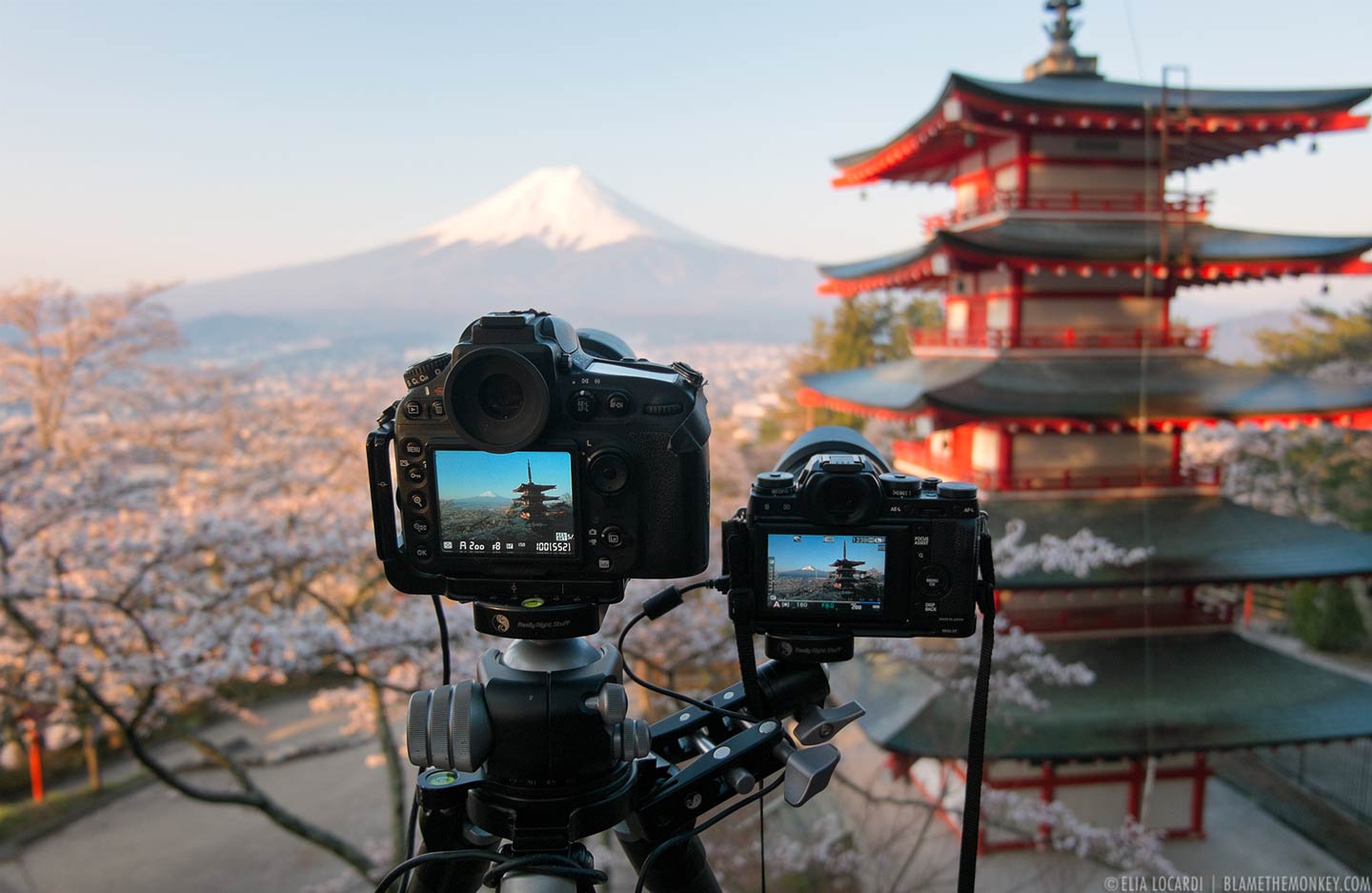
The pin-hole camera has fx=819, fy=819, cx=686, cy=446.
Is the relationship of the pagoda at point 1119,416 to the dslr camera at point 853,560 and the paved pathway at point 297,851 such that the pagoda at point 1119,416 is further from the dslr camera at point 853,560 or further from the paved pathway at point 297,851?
the dslr camera at point 853,560

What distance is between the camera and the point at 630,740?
2.84ft

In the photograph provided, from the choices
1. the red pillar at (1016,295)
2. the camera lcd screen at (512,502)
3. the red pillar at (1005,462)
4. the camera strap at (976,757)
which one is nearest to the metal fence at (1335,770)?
the red pillar at (1005,462)

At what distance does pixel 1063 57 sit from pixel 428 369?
22.2ft

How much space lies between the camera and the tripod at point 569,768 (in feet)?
2.83

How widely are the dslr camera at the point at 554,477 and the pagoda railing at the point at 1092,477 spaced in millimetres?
5006

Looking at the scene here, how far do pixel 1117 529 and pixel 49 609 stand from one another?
6.75 meters

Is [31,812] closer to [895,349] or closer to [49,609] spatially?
[49,609]

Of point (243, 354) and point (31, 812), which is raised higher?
point (243, 354)

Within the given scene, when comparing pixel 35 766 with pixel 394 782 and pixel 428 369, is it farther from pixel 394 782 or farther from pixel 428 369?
pixel 428 369

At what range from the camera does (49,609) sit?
5.17m

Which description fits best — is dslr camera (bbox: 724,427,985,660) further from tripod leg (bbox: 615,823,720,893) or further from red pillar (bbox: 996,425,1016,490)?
red pillar (bbox: 996,425,1016,490)

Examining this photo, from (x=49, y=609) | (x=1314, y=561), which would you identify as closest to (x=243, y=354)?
(x=49, y=609)

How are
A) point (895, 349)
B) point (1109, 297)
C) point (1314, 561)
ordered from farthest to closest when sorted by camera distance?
1. point (895, 349)
2. point (1109, 297)
3. point (1314, 561)

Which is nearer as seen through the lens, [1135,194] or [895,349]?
[1135,194]
